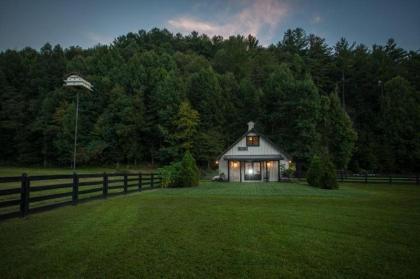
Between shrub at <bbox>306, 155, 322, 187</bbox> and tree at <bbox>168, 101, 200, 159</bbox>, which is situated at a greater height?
tree at <bbox>168, 101, 200, 159</bbox>

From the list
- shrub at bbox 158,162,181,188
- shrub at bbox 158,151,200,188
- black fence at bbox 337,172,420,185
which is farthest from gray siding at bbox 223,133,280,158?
shrub at bbox 158,162,181,188

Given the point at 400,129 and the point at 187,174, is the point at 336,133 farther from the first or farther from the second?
the point at 187,174

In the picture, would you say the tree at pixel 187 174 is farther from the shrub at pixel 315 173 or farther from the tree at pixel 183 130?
the tree at pixel 183 130

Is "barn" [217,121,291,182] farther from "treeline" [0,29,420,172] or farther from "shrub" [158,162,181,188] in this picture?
"shrub" [158,162,181,188]

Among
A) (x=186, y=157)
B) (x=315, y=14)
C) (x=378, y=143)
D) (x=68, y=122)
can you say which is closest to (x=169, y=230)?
(x=186, y=157)

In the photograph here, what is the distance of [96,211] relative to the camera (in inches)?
315

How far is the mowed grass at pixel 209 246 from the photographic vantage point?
3.49m

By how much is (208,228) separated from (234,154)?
78.6 feet

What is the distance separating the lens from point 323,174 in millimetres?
18984

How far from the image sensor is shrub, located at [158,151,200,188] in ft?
62.8

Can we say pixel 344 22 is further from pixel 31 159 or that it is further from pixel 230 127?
pixel 31 159

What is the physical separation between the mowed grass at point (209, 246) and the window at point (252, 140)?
72.5 ft

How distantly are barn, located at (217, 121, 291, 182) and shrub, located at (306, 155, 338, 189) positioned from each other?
7.14 meters

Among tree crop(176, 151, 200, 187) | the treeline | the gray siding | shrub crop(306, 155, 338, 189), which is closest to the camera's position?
shrub crop(306, 155, 338, 189)
